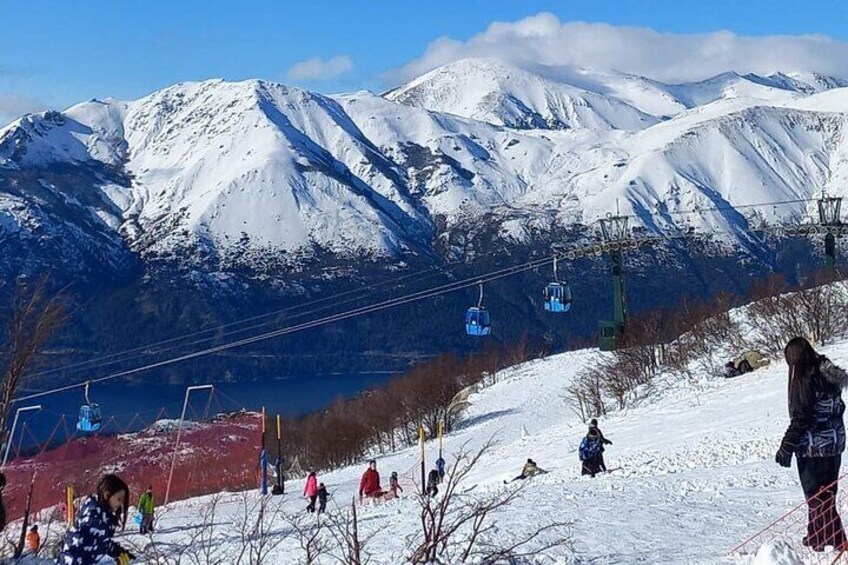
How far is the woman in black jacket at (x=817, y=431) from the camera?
8711 mm

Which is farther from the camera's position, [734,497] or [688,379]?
[688,379]

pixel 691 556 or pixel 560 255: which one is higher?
pixel 560 255

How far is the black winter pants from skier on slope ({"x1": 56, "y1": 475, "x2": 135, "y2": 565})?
5.50m

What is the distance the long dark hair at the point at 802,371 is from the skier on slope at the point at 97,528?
17.6 ft

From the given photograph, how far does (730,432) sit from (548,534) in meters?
16.0

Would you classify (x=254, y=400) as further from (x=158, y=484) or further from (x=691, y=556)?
(x=691, y=556)

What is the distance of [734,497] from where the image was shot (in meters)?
13.5

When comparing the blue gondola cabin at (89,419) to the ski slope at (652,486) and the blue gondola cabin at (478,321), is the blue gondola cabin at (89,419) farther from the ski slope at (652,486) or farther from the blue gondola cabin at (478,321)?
the blue gondola cabin at (478,321)

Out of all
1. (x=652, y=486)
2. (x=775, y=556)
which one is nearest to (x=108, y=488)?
(x=775, y=556)

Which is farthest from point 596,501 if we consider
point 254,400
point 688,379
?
point 254,400

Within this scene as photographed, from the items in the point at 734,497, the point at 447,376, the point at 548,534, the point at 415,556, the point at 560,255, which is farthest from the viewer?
the point at 447,376

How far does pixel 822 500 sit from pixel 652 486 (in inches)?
245

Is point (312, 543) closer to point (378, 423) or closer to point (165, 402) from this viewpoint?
point (378, 423)

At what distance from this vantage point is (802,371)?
873 cm
